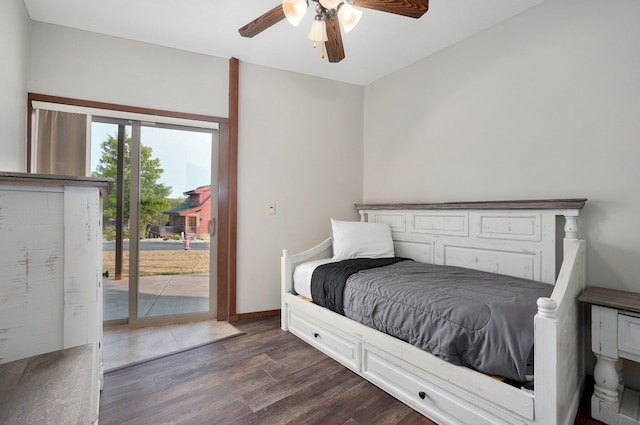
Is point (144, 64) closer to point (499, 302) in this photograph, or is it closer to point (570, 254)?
point (499, 302)

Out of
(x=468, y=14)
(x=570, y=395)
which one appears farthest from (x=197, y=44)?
(x=570, y=395)

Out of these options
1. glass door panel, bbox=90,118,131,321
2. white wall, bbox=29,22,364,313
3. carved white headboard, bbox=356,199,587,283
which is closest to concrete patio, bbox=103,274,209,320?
glass door panel, bbox=90,118,131,321

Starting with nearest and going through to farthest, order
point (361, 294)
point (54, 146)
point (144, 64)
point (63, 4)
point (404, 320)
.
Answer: point (404, 320) → point (361, 294) → point (63, 4) → point (54, 146) → point (144, 64)

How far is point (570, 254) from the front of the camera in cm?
176

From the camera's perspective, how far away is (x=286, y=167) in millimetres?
3354

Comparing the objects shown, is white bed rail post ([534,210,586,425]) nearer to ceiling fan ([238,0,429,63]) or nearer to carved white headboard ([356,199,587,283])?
carved white headboard ([356,199,587,283])

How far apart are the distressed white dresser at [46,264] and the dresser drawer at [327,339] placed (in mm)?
1552

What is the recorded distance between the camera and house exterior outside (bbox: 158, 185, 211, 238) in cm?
304

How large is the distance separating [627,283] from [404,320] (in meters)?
1.34

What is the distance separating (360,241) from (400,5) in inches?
73.4

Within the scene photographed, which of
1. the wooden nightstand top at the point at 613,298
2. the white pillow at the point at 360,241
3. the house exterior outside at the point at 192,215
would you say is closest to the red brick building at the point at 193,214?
the house exterior outside at the point at 192,215

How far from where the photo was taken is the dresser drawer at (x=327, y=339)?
6.99 ft

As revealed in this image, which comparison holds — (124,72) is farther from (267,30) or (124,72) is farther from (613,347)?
(613,347)

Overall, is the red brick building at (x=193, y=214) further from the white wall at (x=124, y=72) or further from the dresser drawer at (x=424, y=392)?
the dresser drawer at (x=424, y=392)
